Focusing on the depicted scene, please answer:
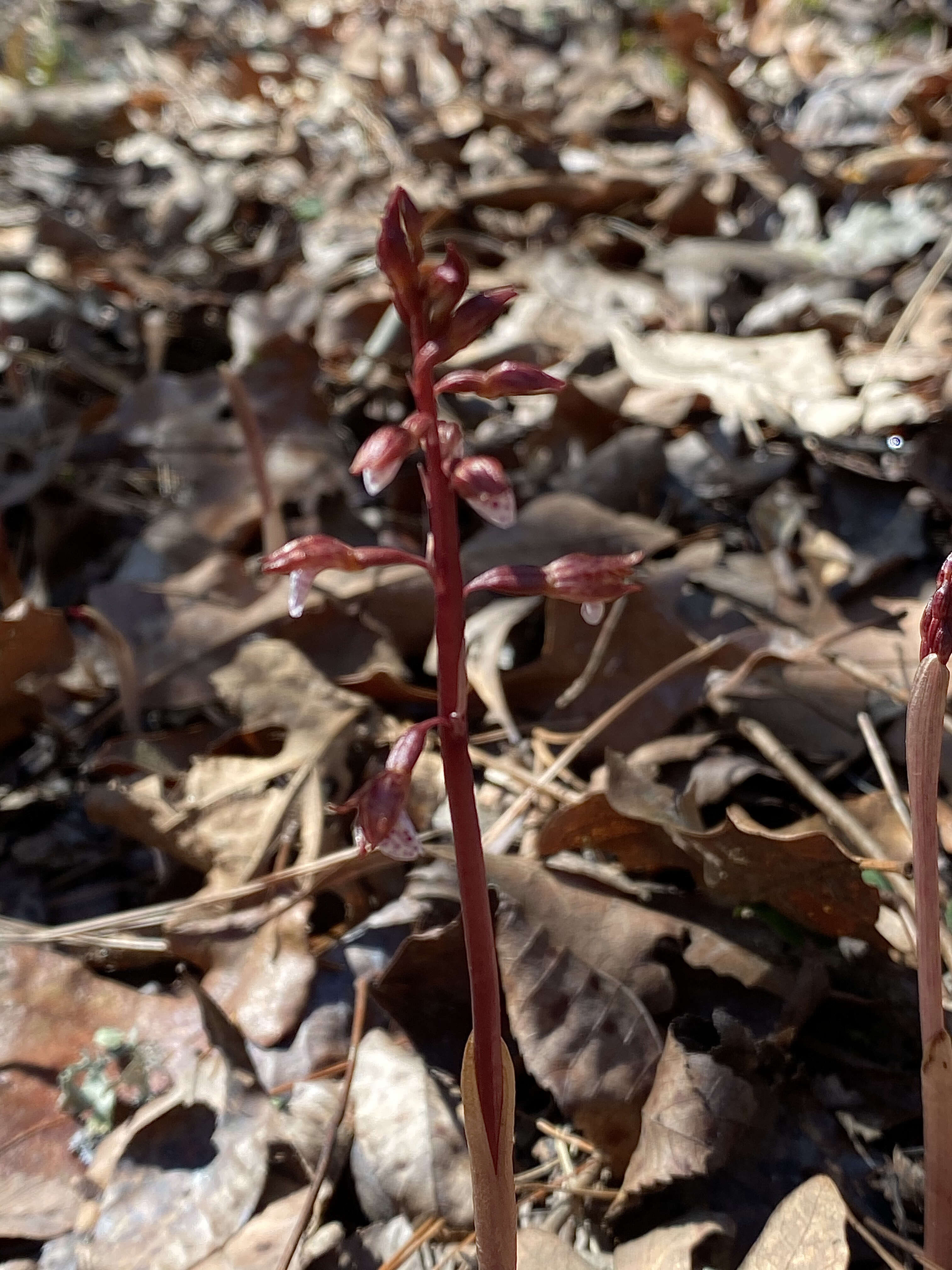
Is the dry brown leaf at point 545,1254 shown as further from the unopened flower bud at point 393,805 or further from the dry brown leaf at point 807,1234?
the unopened flower bud at point 393,805

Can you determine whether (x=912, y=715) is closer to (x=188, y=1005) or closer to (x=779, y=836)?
(x=779, y=836)

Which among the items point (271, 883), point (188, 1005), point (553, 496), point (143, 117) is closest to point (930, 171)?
point (553, 496)

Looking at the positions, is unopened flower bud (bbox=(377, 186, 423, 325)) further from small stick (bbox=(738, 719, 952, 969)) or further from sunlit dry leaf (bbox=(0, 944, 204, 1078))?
sunlit dry leaf (bbox=(0, 944, 204, 1078))

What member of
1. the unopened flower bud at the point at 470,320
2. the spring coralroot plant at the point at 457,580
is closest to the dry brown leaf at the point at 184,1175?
the spring coralroot plant at the point at 457,580

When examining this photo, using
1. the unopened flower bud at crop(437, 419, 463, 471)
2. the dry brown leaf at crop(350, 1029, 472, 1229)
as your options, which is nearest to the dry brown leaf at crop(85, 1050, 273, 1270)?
the dry brown leaf at crop(350, 1029, 472, 1229)

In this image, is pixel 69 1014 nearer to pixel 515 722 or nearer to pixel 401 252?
pixel 515 722

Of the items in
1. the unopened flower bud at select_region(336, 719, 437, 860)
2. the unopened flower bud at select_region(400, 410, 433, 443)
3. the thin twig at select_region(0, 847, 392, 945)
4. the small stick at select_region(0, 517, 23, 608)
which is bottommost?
the thin twig at select_region(0, 847, 392, 945)
